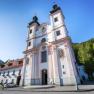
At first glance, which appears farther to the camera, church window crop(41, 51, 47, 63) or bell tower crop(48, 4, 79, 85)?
church window crop(41, 51, 47, 63)

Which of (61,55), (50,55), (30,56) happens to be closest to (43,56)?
(50,55)

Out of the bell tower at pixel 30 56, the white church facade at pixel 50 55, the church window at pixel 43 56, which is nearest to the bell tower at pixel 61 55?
the white church facade at pixel 50 55

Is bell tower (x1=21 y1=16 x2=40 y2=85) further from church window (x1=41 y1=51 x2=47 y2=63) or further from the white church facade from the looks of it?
church window (x1=41 y1=51 x2=47 y2=63)

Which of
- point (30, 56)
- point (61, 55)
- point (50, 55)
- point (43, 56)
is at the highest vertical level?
point (30, 56)

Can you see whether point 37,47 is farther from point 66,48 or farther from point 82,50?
point 82,50

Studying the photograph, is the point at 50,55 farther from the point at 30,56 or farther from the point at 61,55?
the point at 30,56

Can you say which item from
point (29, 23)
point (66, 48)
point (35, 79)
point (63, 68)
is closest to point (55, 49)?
point (66, 48)

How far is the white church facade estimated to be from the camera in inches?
1027

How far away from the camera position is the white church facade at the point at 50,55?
2609 centimetres

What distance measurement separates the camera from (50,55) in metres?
30.1

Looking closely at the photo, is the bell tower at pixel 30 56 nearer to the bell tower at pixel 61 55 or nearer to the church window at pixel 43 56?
the church window at pixel 43 56

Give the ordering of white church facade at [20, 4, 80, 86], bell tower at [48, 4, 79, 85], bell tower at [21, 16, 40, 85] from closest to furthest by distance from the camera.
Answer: bell tower at [48, 4, 79, 85]
white church facade at [20, 4, 80, 86]
bell tower at [21, 16, 40, 85]

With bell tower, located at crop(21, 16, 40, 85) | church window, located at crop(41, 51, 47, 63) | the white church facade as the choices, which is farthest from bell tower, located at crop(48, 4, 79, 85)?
bell tower, located at crop(21, 16, 40, 85)

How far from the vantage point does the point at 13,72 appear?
40219 millimetres
